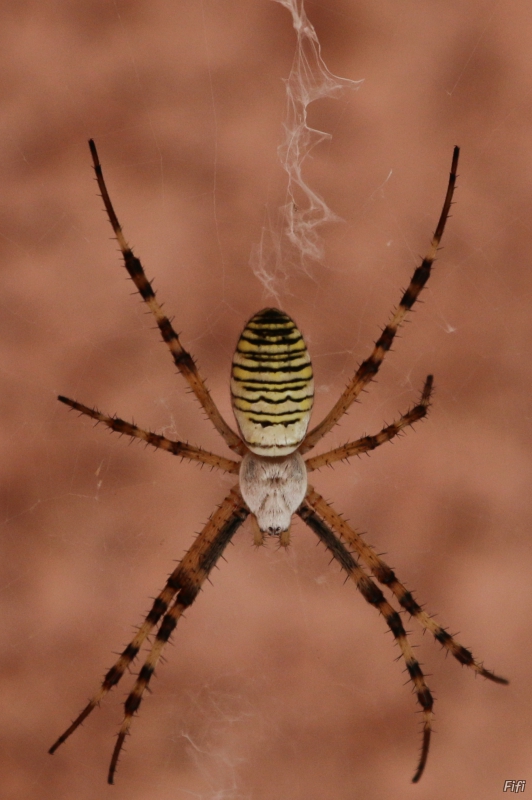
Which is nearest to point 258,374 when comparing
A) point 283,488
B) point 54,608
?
point 283,488

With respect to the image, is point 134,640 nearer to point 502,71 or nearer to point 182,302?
point 182,302

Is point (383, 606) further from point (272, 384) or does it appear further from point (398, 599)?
point (272, 384)

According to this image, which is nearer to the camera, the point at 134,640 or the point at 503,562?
the point at 134,640

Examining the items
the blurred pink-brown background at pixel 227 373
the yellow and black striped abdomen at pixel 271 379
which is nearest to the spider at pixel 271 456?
the yellow and black striped abdomen at pixel 271 379

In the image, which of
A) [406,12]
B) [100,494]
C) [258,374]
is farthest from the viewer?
[406,12]

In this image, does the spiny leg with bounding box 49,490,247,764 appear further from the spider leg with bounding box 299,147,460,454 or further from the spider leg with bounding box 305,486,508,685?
the spider leg with bounding box 299,147,460,454

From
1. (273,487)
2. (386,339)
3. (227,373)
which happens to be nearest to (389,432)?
(386,339)

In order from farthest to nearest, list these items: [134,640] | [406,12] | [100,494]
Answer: [406,12] < [100,494] < [134,640]

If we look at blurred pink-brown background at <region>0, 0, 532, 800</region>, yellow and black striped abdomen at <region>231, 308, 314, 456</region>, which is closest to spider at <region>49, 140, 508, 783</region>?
yellow and black striped abdomen at <region>231, 308, 314, 456</region>
